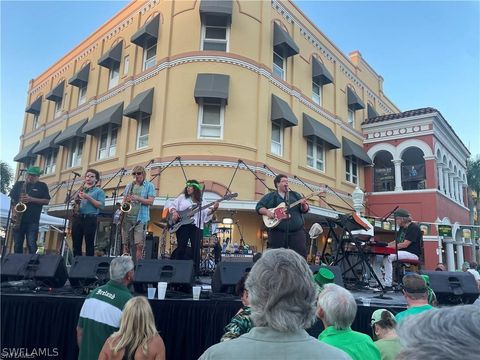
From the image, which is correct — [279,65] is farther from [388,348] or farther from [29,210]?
[388,348]

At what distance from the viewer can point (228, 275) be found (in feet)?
16.9

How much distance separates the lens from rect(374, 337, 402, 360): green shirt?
8.57ft

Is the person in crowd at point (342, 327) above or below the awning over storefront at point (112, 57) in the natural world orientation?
below

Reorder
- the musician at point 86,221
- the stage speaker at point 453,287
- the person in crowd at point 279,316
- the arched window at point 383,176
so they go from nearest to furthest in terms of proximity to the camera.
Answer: the person in crowd at point 279,316, the stage speaker at point 453,287, the musician at point 86,221, the arched window at point 383,176

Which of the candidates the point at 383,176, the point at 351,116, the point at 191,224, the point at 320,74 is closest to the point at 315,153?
the point at 320,74

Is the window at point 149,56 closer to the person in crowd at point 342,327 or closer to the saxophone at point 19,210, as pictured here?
the saxophone at point 19,210

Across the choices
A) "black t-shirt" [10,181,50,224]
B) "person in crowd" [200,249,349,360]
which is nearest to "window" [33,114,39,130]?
"black t-shirt" [10,181,50,224]

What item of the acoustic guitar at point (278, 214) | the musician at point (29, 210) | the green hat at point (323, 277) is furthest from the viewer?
the musician at point (29, 210)

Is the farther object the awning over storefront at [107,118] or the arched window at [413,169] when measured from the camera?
the arched window at [413,169]

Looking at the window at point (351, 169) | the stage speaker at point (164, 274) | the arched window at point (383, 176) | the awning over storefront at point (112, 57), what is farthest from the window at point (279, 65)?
the stage speaker at point (164, 274)

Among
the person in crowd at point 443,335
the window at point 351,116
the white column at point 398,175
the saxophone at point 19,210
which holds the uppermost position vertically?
the window at point 351,116

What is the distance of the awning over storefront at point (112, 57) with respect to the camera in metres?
17.1

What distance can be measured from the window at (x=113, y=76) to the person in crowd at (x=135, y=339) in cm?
1659

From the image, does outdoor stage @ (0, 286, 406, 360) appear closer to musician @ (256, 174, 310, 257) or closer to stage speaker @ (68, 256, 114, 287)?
stage speaker @ (68, 256, 114, 287)
